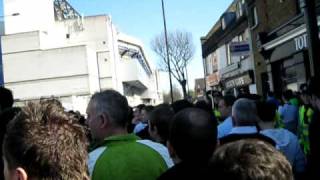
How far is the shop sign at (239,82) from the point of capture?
3615 centimetres

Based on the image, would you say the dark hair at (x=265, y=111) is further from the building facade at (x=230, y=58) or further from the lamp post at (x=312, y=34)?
the building facade at (x=230, y=58)

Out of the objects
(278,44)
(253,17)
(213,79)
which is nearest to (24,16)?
(213,79)

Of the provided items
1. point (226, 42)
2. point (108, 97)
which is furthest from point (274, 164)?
point (226, 42)

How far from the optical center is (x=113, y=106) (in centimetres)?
452

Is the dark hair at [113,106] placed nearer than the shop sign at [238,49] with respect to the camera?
Yes

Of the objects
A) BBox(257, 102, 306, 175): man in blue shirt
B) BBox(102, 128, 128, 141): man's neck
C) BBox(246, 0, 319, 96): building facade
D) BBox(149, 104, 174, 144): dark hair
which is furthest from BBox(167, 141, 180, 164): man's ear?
BBox(246, 0, 319, 96): building facade

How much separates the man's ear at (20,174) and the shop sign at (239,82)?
33668 millimetres

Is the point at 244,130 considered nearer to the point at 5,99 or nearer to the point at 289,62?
the point at 5,99

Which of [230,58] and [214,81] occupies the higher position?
[230,58]

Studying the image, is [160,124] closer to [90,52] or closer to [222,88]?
[222,88]

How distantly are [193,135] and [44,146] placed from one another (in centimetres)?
191

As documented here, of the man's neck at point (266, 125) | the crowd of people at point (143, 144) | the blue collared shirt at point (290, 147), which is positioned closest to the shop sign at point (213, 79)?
the crowd of people at point (143, 144)

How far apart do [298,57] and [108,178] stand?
18.3 meters

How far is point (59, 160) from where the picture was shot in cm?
228
